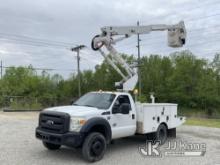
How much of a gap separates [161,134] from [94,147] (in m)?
3.72

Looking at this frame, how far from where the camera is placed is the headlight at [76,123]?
28.0 ft

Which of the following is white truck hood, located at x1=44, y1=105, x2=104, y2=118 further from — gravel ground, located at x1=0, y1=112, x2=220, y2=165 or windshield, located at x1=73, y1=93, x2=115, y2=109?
gravel ground, located at x1=0, y1=112, x2=220, y2=165

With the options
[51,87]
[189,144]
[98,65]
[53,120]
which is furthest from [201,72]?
[53,120]

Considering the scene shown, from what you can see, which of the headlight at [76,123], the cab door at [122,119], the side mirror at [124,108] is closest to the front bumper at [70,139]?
the headlight at [76,123]

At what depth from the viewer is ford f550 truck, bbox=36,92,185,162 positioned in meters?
8.54

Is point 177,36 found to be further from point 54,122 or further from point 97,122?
point 54,122

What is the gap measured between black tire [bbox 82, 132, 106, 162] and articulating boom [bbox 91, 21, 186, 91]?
12.1 feet

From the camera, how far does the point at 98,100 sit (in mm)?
10070

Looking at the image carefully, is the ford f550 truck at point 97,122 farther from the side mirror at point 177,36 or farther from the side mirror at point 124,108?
the side mirror at point 177,36

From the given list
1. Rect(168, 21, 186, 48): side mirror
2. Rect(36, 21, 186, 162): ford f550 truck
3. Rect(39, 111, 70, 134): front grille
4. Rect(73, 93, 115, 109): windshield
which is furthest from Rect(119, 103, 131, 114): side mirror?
Rect(168, 21, 186, 48): side mirror

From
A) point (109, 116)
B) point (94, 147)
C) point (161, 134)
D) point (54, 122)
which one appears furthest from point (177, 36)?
point (54, 122)

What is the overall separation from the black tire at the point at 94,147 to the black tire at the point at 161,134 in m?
3.07

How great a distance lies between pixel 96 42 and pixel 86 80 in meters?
46.5

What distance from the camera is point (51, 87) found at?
6462cm
